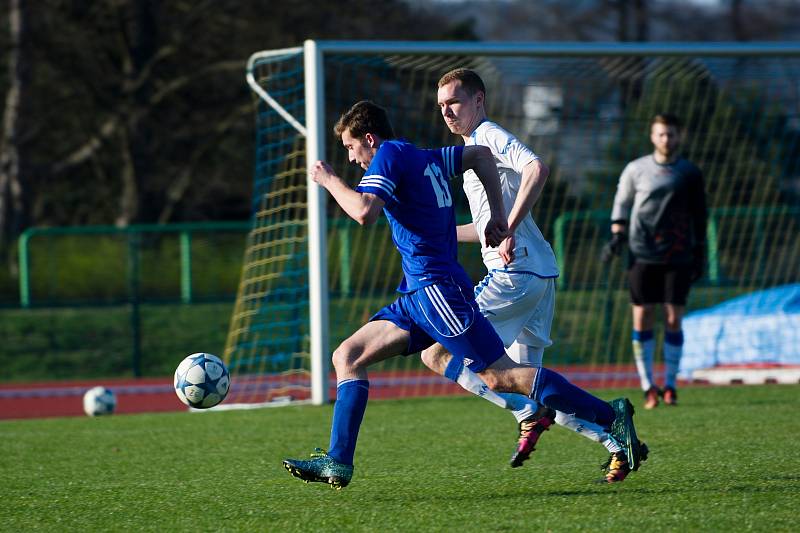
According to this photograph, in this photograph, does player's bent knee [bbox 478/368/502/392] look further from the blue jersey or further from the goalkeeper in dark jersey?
the goalkeeper in dark jersey

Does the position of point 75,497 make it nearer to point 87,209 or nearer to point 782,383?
point 782,383

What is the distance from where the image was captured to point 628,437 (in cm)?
526

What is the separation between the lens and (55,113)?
969 inches

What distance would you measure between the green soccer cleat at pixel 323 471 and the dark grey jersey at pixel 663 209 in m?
4.58

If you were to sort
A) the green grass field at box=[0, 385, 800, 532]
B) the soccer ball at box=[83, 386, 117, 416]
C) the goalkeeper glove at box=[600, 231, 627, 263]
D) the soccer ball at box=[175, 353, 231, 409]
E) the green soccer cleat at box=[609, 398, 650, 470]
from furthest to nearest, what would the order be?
the soccer ball at box=[83, 386, 117, 416], the goalkeeper glove at box=[600, 231, 627, 263], the soccer ball at box=[175, 353, 231, 409], the green soccer cleat at box=[609, 398, 650, 470], the green grass field at box=[0, 385, 800, 532]

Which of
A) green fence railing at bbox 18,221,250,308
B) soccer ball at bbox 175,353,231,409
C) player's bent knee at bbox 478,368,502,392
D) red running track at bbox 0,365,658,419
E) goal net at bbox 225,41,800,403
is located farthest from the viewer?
green fence railing at bbox 18,221,250,308

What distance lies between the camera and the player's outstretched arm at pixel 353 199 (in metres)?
4.74

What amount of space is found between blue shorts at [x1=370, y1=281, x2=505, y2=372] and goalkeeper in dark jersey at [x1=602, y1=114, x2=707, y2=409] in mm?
4042

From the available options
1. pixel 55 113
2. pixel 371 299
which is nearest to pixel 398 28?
pixel 55 113

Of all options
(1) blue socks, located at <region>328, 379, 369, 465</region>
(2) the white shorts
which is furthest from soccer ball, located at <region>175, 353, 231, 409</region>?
(2) the white shorts

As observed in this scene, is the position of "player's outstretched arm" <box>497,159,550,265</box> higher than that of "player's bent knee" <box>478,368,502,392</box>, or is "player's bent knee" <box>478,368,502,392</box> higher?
"player's outstretched arm" <box>497,159,550,265</box>

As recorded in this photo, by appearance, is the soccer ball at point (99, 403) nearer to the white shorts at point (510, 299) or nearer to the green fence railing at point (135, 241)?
the green fence railing at point (135, 241)

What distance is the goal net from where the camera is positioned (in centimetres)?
1107

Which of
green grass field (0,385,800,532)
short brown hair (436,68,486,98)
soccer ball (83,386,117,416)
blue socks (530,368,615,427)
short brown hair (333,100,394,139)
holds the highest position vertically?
short brown hair (436,68,486,98)
